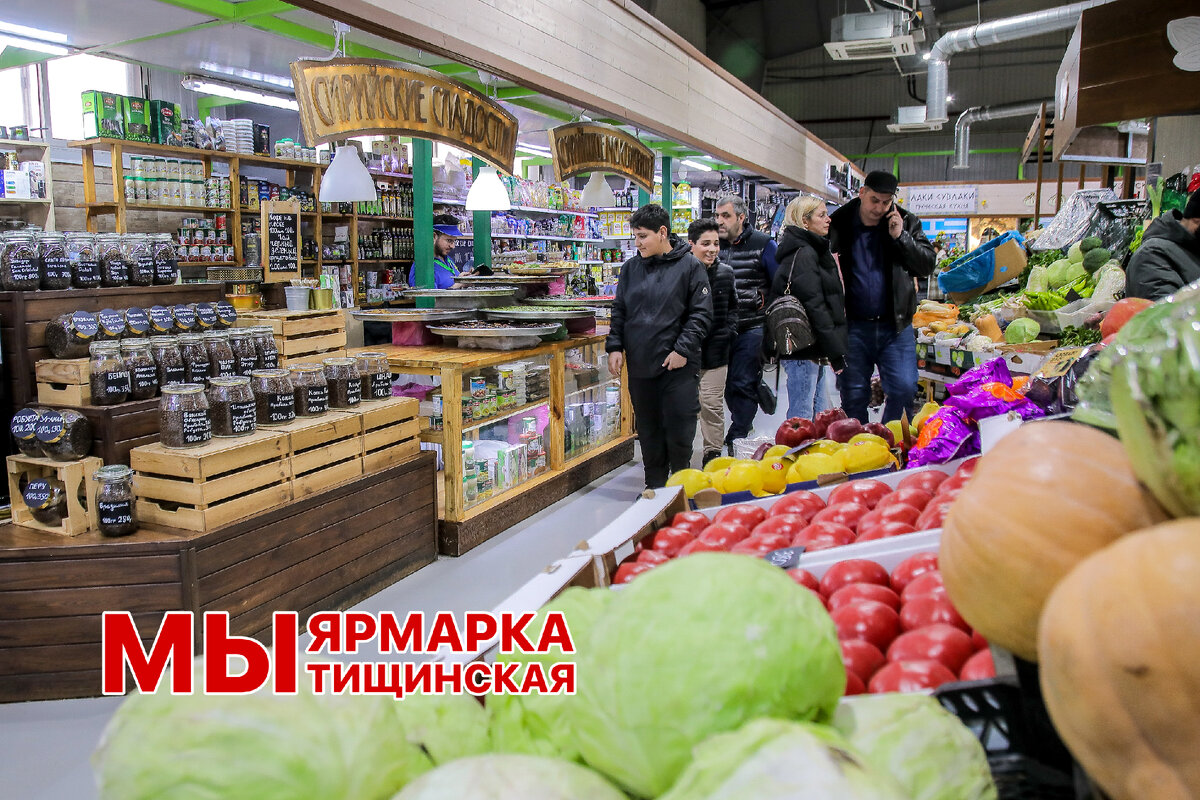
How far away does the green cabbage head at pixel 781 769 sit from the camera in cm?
59

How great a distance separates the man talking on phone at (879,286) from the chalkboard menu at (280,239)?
171 inches

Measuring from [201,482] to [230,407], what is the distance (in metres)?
0.34

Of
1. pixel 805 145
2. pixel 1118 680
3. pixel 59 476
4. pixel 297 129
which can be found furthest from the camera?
pixel 805 145

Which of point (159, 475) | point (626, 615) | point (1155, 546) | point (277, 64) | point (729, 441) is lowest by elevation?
point (729, 441)

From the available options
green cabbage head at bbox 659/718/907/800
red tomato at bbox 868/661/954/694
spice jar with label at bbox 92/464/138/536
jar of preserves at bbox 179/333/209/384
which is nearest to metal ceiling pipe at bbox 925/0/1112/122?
jar of preserves at bbox 179/333/209/384

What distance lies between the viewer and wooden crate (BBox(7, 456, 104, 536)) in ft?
10.1

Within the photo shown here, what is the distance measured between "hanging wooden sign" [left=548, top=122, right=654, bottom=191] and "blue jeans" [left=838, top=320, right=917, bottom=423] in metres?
2.65

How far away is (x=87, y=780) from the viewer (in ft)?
8.22

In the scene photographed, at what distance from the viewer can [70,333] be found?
3232 millimetres

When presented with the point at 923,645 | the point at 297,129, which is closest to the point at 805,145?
the point at 297,129

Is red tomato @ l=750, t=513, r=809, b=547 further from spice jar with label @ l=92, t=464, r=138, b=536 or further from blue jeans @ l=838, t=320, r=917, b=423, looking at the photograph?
blue jeans @ l=838, t=320, r=917, b=423

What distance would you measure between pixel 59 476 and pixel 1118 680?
11.2 ft

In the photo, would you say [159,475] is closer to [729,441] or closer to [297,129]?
[729,441]

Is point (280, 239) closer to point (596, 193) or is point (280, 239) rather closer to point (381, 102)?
point (381, 102)
